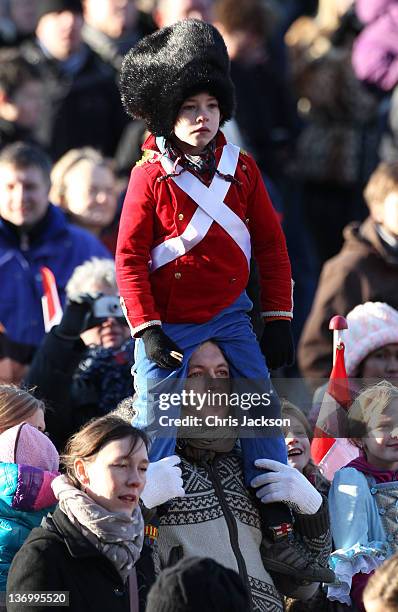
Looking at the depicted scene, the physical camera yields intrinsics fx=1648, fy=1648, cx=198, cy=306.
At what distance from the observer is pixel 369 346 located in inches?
277

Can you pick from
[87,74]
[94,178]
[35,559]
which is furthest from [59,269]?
[35,559]

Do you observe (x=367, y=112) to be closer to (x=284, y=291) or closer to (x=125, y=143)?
(x=125, y=143)

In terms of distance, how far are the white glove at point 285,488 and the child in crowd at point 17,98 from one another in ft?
14.5

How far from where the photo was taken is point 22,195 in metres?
8.20

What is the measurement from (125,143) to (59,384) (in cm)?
332

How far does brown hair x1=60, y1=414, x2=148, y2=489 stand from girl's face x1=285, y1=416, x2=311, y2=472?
911 mm

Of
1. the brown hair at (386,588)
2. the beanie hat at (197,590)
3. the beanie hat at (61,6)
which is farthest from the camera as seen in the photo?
the beanie hat at (61,6)

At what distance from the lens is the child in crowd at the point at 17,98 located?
9570 mm

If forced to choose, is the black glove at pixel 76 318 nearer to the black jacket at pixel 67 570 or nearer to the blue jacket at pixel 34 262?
the blue jacket at pixel 34 262

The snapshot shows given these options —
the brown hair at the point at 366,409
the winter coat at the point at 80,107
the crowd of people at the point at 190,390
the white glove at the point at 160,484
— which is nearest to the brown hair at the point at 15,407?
the crowd of people at the point at 190,390

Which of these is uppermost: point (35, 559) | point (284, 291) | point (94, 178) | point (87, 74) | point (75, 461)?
point (87, 74)

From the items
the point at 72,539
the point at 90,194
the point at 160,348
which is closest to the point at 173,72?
the point at 160,348

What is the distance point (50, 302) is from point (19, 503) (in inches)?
95.0

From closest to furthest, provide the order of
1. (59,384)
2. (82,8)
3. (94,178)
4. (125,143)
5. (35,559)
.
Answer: (35,559)
(59,384)
(94,178)
(125,143)
(82,8)
